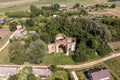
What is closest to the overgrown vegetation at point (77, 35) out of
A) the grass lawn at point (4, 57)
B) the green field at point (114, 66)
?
the green field at point (114, 66)

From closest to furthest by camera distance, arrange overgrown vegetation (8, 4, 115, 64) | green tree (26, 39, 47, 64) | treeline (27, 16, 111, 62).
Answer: green tree (26, 39, 47, 64), overgrown vegetation (8, 4, 115, 64), treeline (27, 16, 111, 62)

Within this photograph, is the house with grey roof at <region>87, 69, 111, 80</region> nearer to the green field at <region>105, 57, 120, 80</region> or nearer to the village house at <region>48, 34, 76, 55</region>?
the green field at <region>105, 57, 120, 80</region>

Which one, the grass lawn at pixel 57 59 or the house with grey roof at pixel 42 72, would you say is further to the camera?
the grass lawn at pixel 57 59

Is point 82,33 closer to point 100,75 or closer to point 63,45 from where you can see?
point 63,45

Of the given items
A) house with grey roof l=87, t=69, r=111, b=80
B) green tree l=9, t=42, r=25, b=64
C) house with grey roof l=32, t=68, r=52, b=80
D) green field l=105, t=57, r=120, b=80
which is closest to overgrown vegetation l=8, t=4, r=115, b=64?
green tree l=9, t=42, r=25, b=64

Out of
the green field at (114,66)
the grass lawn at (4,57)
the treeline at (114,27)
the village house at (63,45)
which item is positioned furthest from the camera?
the treeline at (114,27)

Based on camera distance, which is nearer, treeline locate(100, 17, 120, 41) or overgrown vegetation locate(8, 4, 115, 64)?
overgrown vegetation locate(8, 4, 115, 64)

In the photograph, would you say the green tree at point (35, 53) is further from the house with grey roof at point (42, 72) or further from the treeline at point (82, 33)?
the treeline at point (82, 33)
